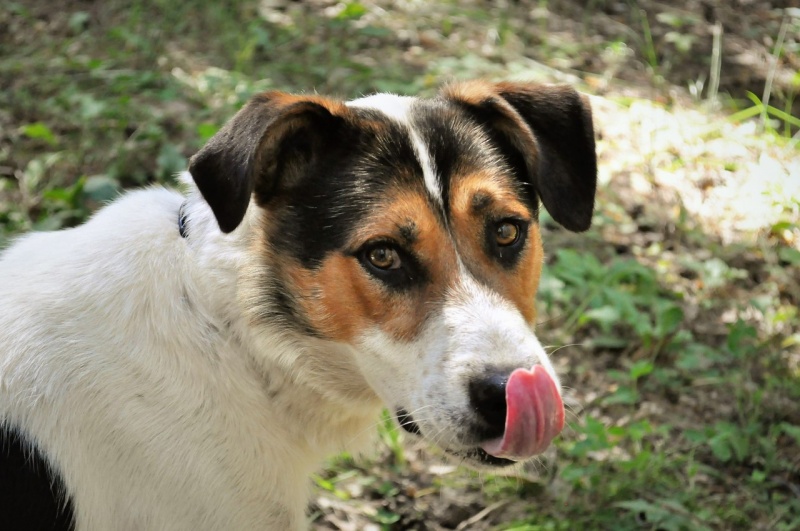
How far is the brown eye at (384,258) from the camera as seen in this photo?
3.27 m

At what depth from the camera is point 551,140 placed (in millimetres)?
3732

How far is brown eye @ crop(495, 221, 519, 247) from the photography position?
344 cm

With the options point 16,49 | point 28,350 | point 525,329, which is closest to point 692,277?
point 525,329

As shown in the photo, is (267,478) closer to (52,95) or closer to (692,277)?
(692,277)

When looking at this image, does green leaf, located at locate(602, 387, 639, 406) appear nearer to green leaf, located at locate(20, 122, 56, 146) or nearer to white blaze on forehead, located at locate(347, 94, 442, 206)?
white blaze on forehead, located at locate(347, 94, 442, 206)

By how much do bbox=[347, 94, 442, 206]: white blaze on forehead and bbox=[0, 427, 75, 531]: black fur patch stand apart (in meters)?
1.68

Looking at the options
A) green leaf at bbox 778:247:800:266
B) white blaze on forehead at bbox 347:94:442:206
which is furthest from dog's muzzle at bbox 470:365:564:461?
green leaf at bbox 778:247:800:266

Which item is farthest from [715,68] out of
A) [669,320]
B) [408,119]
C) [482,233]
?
[482,233]

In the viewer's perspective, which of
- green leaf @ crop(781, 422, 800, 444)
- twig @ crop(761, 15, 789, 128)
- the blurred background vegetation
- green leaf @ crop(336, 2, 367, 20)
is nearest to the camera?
the blurred background vegetation

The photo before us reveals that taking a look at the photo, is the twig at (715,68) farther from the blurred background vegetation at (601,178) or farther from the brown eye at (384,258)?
the brown eye at (384,258)

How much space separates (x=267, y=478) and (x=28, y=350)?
0.98 meters

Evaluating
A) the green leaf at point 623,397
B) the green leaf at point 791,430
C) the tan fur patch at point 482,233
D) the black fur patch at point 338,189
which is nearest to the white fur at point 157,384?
the black fur patch at point 338,189

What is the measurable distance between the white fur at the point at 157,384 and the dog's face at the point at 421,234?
0.72 feet

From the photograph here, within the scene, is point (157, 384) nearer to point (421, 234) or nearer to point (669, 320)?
point (421, 234)
